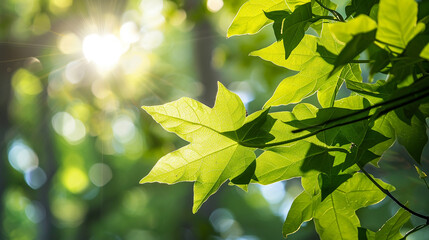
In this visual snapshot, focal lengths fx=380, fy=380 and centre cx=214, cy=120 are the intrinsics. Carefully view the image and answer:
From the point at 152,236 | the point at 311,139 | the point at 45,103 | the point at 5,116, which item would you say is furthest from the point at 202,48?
the point at 152,236

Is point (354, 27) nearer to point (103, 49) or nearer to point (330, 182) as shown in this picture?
point (330, 182)

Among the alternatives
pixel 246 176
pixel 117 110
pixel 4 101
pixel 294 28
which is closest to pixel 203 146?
pixel 246 176

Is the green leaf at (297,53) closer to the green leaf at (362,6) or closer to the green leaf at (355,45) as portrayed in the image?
the green leaf at (362,6)

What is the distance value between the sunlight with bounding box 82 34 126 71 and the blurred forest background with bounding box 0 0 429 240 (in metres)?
0.01

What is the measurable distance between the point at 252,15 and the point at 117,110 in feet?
14.7

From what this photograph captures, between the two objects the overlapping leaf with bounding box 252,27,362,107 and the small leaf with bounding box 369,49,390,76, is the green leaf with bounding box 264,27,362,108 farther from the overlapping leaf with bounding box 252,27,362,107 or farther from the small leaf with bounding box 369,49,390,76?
the small leaf with bounding box 369,49,390,76

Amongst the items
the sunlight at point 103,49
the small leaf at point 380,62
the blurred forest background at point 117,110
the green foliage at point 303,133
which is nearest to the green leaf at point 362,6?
the green foliage at point 303,133

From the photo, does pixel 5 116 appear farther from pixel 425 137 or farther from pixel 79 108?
pixel 425 137

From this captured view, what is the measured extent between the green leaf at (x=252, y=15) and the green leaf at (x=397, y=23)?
0.18 meters

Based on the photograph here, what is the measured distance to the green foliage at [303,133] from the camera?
1.29 ft

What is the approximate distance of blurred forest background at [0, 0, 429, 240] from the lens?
310cm

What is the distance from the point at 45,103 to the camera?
191 inches

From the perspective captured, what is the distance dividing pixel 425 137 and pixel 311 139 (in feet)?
0.38

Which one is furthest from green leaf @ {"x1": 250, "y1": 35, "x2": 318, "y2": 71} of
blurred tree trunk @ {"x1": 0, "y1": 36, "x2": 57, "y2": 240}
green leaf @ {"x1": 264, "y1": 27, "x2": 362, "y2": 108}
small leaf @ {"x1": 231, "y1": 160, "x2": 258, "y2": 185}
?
blurred tree trunk @ {"x1": 0, "y1": 36, "x2": 57, "y2": 240}
